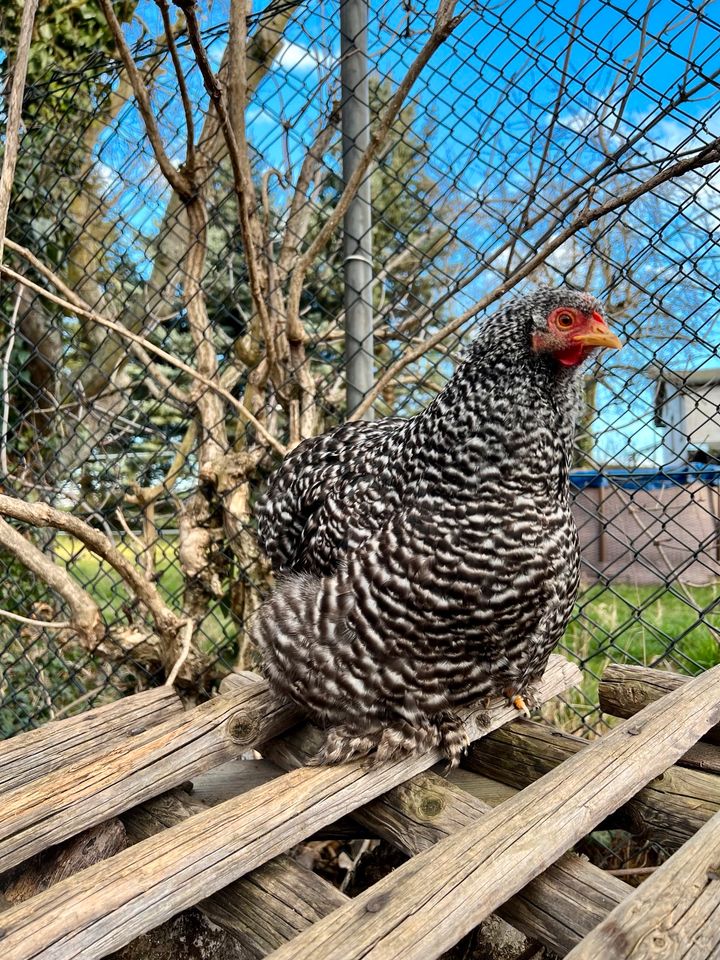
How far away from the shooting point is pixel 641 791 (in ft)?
5.31

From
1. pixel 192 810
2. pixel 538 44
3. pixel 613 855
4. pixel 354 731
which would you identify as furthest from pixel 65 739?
pixel 538 44

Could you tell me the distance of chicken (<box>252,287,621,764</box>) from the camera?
1.58 metres

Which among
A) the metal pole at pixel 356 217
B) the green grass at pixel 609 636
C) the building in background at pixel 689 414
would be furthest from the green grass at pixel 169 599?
the building in background at pixel 689 414

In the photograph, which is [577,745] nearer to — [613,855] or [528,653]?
[528,653]

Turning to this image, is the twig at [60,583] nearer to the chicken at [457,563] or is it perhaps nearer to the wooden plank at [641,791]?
the chicken at [457,563]

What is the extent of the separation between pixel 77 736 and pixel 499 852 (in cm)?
122

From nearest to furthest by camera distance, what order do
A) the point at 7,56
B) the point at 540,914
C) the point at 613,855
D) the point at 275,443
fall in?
the point at 540,914, the point at 613,855, the point at 275,443, the point at 7,56

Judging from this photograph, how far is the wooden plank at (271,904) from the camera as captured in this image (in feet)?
4.29

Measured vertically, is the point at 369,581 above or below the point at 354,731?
above

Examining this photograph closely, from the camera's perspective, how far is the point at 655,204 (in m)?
2.18

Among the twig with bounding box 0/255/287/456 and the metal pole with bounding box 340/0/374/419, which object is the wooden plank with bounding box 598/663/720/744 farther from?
the twig with bounding box 0/255/287/456

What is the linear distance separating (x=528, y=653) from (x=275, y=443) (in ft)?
4.30

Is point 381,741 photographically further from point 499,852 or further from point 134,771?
point 134,771

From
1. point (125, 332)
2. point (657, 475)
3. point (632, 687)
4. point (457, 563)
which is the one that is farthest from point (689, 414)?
point (125, 332)
